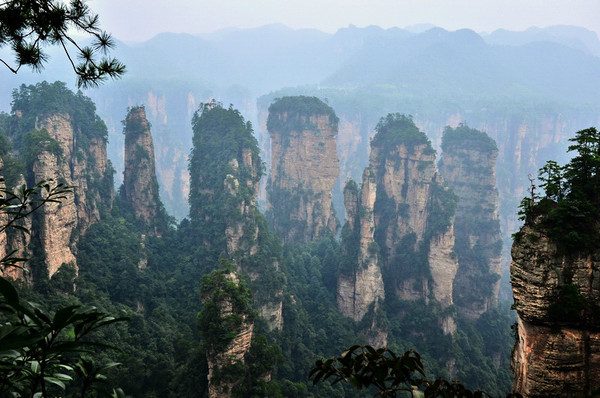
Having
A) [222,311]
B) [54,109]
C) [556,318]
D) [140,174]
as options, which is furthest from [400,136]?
[556,318]

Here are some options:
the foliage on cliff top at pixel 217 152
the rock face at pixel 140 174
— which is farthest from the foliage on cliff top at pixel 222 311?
the rock face at pixel 140 174

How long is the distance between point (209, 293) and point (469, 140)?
39989 millimetres

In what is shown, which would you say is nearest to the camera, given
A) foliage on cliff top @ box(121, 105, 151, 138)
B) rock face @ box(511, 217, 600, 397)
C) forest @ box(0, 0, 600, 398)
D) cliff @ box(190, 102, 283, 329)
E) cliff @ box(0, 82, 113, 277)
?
forest @ box(0, 0, 600, 398)

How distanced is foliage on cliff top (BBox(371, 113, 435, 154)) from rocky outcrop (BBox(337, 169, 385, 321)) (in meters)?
7.37

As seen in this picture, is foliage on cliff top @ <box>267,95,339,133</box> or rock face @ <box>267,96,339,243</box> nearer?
rock face @ <box>267,96,339,243</box>

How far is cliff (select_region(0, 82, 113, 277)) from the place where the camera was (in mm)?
20953

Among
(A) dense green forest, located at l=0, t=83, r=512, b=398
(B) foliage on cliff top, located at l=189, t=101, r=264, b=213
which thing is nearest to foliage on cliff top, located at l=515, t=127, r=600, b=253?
(A) dense green forest, located at l=0, t=83, r=512, b=398

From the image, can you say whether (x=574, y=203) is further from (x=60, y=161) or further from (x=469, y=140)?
(x=469, y=140)

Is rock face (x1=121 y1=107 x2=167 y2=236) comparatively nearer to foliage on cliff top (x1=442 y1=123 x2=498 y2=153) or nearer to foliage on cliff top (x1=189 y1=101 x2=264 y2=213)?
foliage on cliff top (x1=189 y1=101 x2=264 y2=213)

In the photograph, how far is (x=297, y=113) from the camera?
51.6m

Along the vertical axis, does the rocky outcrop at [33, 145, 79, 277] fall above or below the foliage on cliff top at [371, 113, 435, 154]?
below

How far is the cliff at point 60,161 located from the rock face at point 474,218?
33020 mm

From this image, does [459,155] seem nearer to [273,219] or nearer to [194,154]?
[273,219]

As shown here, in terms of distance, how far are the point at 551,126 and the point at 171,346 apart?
83966mm
